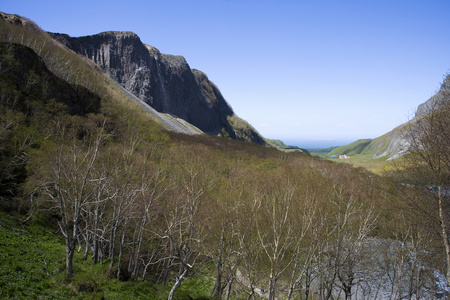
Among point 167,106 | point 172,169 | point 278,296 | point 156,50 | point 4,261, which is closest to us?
point 4,261

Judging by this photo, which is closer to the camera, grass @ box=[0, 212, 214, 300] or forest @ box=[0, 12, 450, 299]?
grass @ box=[0, 212, 214, 300]

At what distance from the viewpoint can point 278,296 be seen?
69.3 ft

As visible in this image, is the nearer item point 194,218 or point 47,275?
point 47,275

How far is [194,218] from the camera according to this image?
64.9 ft

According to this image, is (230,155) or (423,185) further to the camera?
(230,155)

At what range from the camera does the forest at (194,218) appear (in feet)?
39.3

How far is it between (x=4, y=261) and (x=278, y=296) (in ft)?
64.6

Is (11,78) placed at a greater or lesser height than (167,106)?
lesser

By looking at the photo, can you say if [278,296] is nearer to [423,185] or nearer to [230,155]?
[423,185]

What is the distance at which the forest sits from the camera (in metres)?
12.0

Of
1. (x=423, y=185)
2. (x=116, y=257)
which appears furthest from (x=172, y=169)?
(x=423, y=185)

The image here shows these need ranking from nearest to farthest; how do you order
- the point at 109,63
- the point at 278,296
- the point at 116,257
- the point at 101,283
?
1. the point at 101,283
2. the point at 278,296
3. the point at 116,257
4. the point at 109,63

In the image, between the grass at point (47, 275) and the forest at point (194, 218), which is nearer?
the grass at point (47, 275)

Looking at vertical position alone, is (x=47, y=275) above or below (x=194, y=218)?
below
